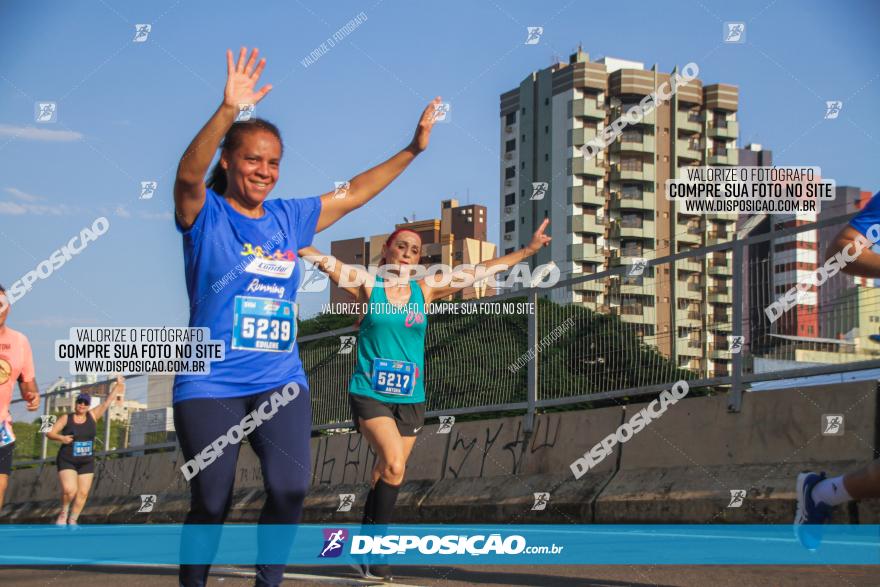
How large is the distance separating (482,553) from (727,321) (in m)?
3.35

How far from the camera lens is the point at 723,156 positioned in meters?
177

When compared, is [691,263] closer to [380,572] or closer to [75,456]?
[380,572]

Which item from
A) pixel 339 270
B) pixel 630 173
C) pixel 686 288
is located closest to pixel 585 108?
pixel 630 173

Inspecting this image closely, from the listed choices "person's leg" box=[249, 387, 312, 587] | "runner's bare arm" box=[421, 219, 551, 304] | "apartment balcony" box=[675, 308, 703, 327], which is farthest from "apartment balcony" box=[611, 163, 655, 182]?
"person's leg" box=[249, 387, 312, 587]

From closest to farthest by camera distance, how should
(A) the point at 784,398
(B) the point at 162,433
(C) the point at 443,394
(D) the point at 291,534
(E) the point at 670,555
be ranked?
(D) the point at 291,534 < (E) the point at 670,555 < (A) the point at 784,398 < (C) the point at 443,394 < (B) the point at 162,433

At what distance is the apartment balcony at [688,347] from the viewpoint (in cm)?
1125

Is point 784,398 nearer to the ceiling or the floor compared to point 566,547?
nearer to the ceiling

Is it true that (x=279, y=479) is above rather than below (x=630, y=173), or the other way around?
below

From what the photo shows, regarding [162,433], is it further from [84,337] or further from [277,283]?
[277,283]

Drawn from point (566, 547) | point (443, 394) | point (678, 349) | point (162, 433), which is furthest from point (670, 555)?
point (162, 433)

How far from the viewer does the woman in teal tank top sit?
788cm

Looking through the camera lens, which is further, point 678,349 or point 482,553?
point 678,349

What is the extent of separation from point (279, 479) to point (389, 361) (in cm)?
324

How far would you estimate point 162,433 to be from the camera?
22.1m
